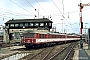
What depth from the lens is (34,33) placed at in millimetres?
35062

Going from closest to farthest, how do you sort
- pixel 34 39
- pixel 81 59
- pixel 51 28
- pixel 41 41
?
1. pixel 81 59
2. pixel 34 39
3. pixel 41 41
4. pixel 51 28

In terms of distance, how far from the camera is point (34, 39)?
114ft

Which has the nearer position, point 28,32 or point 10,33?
point 28,32

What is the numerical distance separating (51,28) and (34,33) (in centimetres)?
4491

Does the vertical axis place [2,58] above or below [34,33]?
below

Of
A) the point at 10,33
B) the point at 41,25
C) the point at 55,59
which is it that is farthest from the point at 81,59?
the point at 41,25

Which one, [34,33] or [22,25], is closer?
[34,33]

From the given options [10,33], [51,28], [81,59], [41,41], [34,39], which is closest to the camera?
[81,59]

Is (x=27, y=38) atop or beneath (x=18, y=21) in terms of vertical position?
beneath

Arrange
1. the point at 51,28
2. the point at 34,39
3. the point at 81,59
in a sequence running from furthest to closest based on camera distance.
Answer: the point at 51,28, the point at 34,39, the point at 81,59

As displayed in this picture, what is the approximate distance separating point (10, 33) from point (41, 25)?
1346 cm

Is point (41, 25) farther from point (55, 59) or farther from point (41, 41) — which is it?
point (55, 59)

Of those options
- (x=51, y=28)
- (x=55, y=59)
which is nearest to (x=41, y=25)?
(x=51, y=28)

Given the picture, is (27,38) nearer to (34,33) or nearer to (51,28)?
(34,33)
